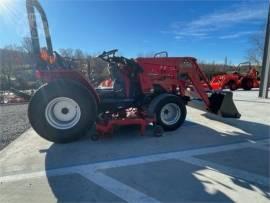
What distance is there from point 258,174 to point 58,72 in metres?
3.69

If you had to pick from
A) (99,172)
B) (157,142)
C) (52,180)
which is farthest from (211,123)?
(52,180)

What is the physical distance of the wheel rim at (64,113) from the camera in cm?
462

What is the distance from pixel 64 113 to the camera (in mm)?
4715

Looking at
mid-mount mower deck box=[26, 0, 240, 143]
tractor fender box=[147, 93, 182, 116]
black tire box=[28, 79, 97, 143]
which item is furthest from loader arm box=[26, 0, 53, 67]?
tractor fender box=[147, 93, 182, 116]

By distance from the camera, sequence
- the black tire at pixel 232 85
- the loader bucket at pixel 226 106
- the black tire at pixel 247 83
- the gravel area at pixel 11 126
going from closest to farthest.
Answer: the gravel area at pixel 11 126
the loader bucket at pixel 226 106
the black tire at pixel 232 85
the black tire at pixel 247 83

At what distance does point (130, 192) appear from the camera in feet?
9.51

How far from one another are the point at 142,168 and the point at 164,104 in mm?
2110

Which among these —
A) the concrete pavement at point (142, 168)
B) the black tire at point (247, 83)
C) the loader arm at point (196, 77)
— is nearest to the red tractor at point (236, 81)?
the black tire at point (247, 83)

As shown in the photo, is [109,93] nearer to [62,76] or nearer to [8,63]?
[62,76]

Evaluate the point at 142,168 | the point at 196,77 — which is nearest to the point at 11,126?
the point at 142,168

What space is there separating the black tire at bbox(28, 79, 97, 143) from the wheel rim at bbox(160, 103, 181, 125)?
1.59 m

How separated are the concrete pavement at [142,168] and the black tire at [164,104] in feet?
0.71

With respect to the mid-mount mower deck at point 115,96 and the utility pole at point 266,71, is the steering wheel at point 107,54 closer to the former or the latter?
the mid-mount mower deck at point 115,96

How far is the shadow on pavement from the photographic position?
2877 millimetres
